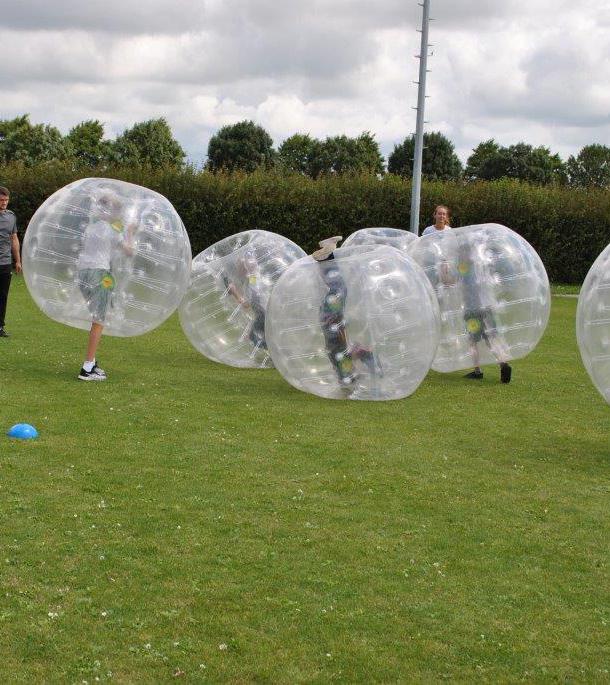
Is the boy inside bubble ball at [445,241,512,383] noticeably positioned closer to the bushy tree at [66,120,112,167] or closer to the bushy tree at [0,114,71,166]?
the bushy tree at [0,114,71,166]

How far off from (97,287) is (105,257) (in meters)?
0.35

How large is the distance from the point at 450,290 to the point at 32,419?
5106mm

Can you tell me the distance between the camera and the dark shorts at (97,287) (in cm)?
1049

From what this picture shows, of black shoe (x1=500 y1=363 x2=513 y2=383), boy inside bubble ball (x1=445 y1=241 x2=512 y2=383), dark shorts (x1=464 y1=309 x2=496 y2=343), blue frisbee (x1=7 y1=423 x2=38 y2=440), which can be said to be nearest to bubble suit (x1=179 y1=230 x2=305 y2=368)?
boy inside bubble ball (x1=445 y1=241 x2=512 y2=383)

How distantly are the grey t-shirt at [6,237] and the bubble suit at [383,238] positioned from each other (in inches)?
203

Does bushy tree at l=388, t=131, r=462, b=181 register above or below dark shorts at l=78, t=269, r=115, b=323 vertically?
above

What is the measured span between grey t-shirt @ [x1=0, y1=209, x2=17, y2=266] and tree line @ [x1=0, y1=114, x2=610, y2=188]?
37.4 metres

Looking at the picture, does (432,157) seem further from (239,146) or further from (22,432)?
(22,432)

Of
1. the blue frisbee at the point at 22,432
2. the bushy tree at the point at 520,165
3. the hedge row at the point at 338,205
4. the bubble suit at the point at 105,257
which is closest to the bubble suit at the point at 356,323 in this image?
the bubble suit at the point at 105,257

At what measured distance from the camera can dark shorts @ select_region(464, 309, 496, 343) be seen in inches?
450

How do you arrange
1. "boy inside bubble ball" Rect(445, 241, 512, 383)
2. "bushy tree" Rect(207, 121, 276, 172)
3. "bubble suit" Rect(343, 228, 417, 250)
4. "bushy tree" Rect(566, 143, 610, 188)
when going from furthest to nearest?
"bushy tree" Rect(566, 143, 610, 188), "bushy tree" Rect(207, 121, 276, 172), "bubble suit" Rect(343, 228, 417, 250), "boy inside bubble ball" Rect(445, 241, 512, 383)

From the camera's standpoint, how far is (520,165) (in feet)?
207

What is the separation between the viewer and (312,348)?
10.2m

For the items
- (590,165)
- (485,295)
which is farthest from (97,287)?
(590,165)
